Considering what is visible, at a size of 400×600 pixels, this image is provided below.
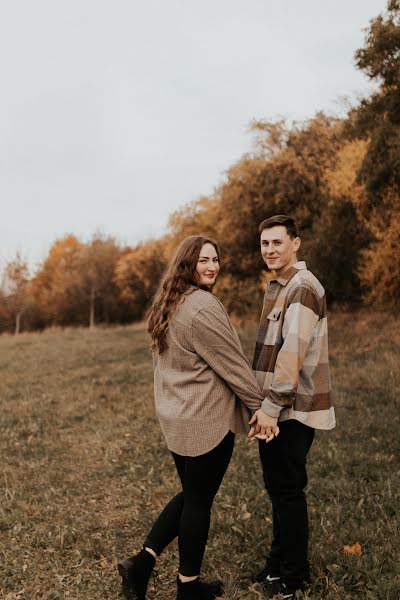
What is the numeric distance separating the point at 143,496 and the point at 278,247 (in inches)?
134

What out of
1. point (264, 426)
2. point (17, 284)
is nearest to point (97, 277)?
point (17, 284)

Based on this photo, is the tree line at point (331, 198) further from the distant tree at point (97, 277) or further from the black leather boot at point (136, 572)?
the distant tree at point (97, 277)

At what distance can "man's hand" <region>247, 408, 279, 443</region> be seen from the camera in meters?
2.92

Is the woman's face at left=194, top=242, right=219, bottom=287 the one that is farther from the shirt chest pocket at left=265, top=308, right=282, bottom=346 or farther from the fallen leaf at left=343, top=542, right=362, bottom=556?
the fallen leaf at left=343, top=542, right=362, bottom=556

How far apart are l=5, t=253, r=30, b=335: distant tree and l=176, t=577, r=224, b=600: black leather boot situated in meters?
38.2

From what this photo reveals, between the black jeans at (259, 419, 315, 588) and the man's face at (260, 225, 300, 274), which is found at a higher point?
the man's face at (260, 225, 300, 274)

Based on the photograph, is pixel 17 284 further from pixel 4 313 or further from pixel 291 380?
pixel 291 380

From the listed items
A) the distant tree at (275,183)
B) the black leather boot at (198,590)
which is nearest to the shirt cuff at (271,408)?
the black leather boot at (198,590)

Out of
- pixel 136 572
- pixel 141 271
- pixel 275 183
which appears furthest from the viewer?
pixel 141 271

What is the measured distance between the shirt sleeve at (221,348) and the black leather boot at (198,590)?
121 centimetres

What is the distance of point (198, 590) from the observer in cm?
319

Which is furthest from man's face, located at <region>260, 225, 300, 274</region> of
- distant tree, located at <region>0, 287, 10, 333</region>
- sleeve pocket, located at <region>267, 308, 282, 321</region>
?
distant tree, located at <region>0, 287, 10, 333</region>

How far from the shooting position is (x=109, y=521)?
4852 mm

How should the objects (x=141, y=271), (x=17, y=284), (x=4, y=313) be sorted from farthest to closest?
(x=141, y=271), (x=4, y=313), (x=17, y=284)
